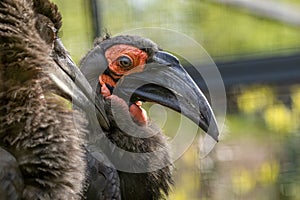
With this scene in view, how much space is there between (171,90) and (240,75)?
100 centimetres

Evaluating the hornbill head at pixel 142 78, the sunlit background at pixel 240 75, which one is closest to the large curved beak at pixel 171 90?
the hornbill head at pixel 142 78

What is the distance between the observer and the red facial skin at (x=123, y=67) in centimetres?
345

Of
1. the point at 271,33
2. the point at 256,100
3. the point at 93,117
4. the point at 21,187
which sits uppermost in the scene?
the point at 271,33

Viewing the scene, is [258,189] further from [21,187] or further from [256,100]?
[21,187]

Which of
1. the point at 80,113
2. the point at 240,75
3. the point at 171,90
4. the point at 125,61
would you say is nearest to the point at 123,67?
the point at 125,61

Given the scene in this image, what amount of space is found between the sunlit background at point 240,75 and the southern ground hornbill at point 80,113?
0.68m

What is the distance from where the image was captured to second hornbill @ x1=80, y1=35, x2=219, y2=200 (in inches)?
130

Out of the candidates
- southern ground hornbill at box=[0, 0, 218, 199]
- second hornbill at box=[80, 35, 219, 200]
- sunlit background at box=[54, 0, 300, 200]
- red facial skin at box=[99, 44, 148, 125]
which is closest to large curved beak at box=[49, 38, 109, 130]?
southern ground hornbill at box=[0, 0, 218, 199]

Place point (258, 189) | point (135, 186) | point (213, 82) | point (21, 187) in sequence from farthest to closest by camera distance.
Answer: point (258, 189) → point (213, 82) → point (135, 186) → point (21, 187)

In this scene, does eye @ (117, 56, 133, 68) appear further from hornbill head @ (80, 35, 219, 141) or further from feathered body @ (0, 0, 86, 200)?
feathered body @ (0, 0, 86, 200)

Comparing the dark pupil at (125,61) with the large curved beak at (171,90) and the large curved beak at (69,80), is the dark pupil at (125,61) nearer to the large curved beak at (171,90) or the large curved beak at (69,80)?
the large curved beak at (171,90)

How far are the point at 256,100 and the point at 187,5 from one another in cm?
50

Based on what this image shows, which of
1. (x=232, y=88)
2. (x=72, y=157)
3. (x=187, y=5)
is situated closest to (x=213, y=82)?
(x=232, y=88)

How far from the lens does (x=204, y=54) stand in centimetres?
434
